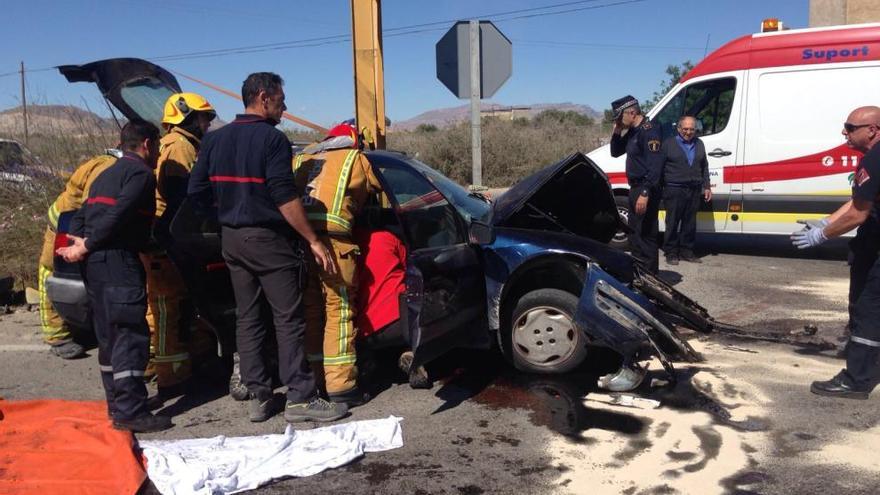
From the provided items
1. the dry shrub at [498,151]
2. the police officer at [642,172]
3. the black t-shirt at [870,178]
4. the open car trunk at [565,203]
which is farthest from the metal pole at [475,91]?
the dry shrub at [498,151]

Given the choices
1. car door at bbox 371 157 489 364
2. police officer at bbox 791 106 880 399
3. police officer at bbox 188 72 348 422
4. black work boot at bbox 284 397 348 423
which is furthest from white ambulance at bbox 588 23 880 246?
black work boot at bbox 284 397 348 423

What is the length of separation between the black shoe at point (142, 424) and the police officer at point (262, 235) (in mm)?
517

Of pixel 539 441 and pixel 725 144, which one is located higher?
pixel 725 144

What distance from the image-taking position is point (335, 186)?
167 inches

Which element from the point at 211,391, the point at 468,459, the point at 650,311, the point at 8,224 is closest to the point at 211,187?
the point at 211,391

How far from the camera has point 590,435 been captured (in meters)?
3.92

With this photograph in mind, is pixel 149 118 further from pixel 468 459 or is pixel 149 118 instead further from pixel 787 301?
pixel 787 301

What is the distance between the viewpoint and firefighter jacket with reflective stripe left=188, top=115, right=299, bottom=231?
3.96m

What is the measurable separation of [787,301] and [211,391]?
529 cm

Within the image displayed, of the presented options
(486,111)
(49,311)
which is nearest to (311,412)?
(49,311)

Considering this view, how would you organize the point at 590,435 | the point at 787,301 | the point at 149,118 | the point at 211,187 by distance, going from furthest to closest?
the point at 787,301
the point at 149,118
the point at 211,187
the point at 590,435

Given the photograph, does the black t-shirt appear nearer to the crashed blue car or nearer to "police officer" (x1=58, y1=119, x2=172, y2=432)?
the crashed blue car

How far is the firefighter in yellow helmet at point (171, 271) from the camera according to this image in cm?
468

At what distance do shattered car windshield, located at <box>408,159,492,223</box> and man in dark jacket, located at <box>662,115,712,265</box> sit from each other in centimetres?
389
